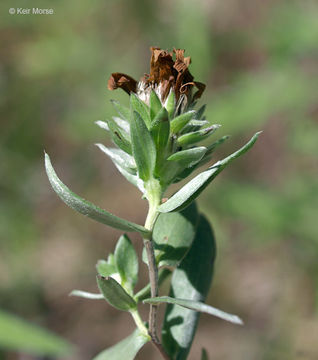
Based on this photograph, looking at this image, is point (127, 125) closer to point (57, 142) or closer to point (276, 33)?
point (276, 33)

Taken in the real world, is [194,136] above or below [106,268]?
above

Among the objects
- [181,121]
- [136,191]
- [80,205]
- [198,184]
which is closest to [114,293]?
[80,205]

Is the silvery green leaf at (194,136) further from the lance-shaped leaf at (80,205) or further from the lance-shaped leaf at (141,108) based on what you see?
the lance-shaped leaf at (80,205)

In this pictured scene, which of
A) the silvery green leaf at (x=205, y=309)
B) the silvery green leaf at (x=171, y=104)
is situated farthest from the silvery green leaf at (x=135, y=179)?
the silvery green leaf at (x=205, y=309)

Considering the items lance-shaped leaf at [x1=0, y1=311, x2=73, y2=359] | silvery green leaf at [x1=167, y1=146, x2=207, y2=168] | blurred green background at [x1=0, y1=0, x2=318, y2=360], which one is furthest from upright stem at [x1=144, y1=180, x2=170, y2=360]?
blurred green background at [x1=0, y1=0, x2=318, y2=360]

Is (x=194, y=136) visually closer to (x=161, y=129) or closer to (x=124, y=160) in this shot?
(x=161, y=129)

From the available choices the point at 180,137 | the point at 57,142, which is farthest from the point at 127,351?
the point at 57,142
